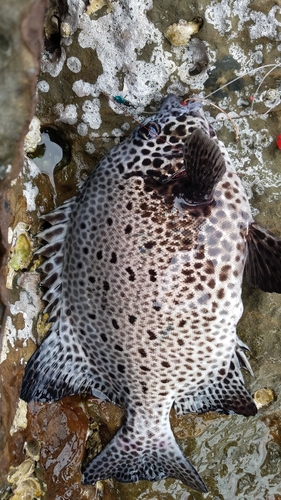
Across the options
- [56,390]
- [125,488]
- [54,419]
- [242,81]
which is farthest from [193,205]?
[125,488]

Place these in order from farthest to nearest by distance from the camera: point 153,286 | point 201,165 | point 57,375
→ point 57,375, point 153,286, point 201,165

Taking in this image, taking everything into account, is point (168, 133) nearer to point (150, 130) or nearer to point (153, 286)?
point (150, 130)

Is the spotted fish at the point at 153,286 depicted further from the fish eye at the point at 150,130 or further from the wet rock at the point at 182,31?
the wet rock at the point at 182,31

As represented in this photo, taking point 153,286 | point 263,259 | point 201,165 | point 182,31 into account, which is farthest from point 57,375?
point 182,31

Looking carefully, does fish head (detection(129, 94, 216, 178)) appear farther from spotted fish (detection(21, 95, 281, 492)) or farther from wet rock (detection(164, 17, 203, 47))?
wet rock (detection(164, 17, 203, 47))

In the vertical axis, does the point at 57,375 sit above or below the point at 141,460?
above

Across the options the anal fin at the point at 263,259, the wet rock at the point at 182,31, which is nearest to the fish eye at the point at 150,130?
the wet rock at the point at 182,31

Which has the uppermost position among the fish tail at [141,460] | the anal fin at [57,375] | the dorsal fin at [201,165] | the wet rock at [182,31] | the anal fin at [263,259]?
the wet rock at [182,31]
